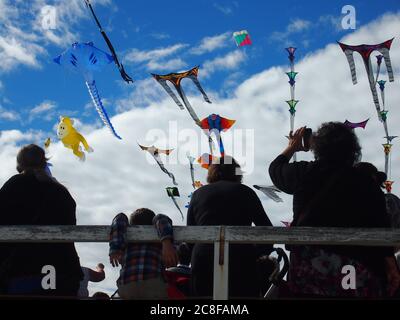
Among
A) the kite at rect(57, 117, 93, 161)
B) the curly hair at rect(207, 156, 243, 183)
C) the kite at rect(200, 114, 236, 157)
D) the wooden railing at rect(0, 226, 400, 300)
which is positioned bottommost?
the wooden railing at rect(0, 226, 400, 300)

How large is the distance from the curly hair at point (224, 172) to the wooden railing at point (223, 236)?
0.90 m

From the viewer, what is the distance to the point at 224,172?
4.16 meters

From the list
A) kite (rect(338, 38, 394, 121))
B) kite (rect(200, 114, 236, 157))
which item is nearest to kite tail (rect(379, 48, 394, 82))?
kite (rect(338, 38, 394, 121))

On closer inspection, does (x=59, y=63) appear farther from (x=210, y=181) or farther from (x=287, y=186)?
(x=287, y=186)

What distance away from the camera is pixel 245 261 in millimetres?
3783

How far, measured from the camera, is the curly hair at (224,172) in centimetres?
416

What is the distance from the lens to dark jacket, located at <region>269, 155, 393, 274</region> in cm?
345

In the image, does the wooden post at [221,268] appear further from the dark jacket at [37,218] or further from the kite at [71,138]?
the kite at [71,138]

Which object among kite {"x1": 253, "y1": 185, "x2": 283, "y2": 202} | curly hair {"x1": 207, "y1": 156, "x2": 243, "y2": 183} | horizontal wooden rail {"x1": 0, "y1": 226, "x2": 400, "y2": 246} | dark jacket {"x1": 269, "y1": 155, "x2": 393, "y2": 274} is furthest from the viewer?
kite {"x1": 253, "y1": 185, "x2": 283, "y2": 202}

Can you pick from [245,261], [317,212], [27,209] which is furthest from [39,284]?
[317,212]

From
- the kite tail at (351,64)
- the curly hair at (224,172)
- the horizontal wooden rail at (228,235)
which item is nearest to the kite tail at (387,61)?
the kite tail at (351,64)

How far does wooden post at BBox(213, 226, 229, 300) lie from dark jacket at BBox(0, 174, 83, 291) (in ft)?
3.70

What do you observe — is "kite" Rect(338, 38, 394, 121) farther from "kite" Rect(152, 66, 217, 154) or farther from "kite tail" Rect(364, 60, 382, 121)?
"kite" Rect(152, 66, 217, 154)
